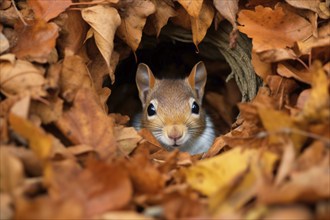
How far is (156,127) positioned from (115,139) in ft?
4.09

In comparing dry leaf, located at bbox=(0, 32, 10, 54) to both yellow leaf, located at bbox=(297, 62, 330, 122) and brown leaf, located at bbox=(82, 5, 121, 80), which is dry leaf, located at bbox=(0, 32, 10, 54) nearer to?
brown leaf, located at bbox=(82, 5, 121, 80)

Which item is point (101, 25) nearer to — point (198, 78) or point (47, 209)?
point (47, 209)

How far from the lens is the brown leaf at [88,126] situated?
2.58 m

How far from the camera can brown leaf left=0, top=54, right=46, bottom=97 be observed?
2.66 metres

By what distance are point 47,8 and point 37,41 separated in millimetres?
221

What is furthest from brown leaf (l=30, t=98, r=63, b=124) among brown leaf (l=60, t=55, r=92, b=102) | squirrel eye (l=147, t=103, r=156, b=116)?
squirrel eye (l=147, t=103, r=156, b=116)

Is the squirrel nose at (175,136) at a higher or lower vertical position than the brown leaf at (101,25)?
lower

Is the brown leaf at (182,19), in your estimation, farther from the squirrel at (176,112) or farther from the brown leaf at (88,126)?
the brown leaf at (88,126)

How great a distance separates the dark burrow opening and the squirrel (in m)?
0.45

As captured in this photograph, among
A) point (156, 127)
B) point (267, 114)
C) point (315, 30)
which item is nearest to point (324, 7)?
point (315, 30)

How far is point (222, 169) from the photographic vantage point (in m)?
Answer: 2.29

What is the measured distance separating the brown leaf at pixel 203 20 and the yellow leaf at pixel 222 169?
116cm

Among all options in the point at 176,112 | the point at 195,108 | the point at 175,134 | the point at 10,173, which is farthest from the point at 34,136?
the point at 195,108

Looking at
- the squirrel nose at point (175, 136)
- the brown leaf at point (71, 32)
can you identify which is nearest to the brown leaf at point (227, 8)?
the brown leaf at point (71, 32)
